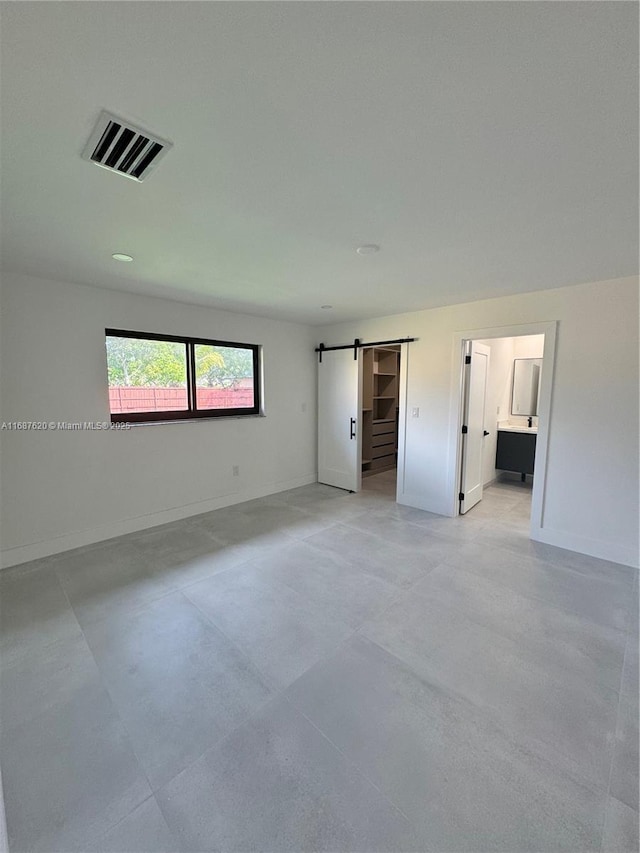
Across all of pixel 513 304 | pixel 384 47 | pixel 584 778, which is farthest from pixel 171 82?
pixel 513 304

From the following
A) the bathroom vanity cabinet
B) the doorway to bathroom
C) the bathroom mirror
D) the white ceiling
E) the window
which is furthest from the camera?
the bathroom mirror

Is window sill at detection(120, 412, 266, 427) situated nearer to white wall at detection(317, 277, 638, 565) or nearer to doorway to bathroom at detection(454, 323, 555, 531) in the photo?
doorway to bathroom at detection(454, 323, 555, 531)

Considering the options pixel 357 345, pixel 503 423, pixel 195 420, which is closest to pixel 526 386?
pixel 503 423

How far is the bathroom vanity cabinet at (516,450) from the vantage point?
5.02 meters

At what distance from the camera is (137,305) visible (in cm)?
351

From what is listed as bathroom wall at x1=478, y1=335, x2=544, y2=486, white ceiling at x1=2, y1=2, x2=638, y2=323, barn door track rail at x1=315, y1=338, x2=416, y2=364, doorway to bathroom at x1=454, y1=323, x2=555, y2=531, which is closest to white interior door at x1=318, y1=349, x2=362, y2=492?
barn door track rail at x1=315, y1=338, x2=416, y2=364

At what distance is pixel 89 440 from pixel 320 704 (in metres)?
2.99

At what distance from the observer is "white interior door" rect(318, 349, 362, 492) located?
488 cm

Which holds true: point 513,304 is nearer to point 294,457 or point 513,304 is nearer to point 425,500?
point 425,500

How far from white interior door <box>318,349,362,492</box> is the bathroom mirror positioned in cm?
256

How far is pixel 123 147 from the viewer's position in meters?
1.33

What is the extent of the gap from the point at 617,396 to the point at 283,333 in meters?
3.74

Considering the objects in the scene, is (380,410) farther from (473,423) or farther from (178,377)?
(178,377)

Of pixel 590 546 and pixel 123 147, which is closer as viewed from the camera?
pixel 123 147
